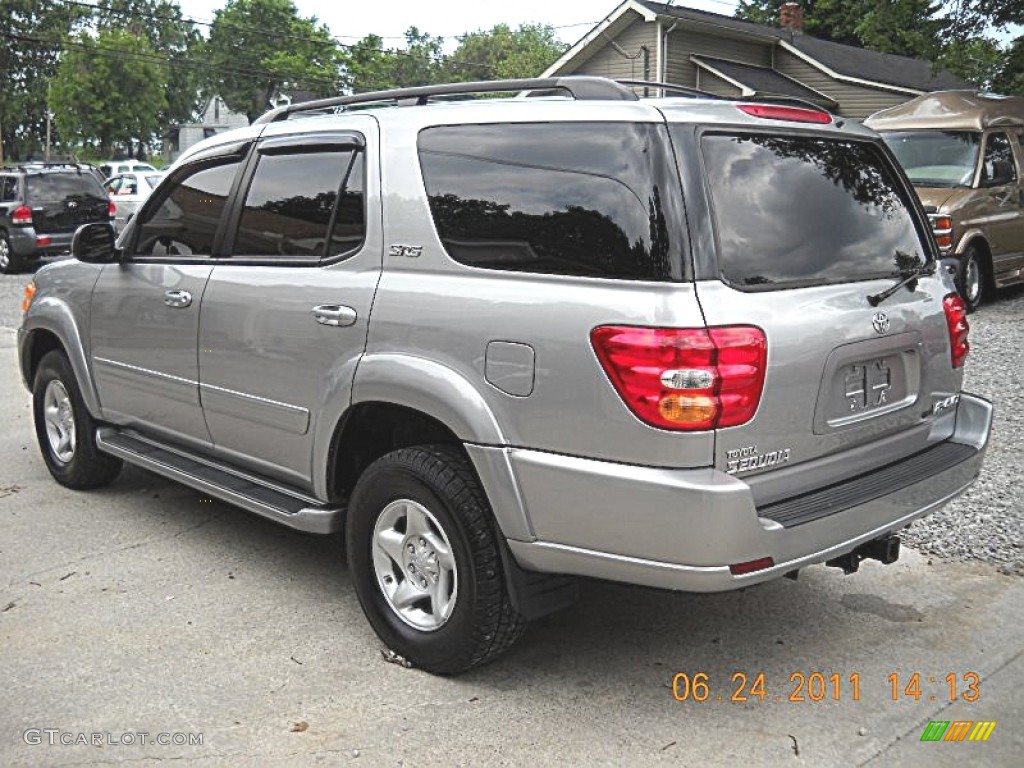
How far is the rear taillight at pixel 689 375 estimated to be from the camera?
10.1 ft

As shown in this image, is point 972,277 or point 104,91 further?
point 104,91

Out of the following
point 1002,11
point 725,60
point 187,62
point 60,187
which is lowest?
point 60,187

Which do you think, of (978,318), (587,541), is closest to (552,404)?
(587,541)

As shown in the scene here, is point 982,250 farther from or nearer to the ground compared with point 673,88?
nearer to the ground

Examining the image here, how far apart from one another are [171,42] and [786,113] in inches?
3766

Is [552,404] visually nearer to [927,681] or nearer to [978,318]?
[927,681]

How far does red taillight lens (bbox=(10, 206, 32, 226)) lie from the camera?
18375mm

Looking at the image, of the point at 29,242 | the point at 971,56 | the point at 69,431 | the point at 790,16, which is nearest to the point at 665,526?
the point at 69,431

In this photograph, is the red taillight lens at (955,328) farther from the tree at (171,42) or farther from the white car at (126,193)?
the tree at (171,42)

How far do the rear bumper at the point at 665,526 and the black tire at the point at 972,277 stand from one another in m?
8.81

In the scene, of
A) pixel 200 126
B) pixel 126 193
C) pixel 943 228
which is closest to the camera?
pixel 943 228

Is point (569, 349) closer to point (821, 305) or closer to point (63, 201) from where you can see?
point (821, 305)

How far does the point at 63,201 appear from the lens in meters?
18.7

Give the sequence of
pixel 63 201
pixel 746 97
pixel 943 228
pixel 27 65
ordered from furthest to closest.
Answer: pixel 27 65 → pixel 63 201 → pixel 943 228 → pixel 746 97
